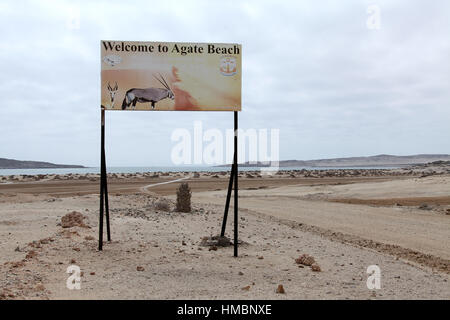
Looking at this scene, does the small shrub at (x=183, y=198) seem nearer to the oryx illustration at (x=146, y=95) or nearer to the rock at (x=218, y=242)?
the rock at (x=218, y=242)

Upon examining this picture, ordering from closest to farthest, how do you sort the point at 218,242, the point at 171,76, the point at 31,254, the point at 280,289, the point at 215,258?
1. the point at 280,289
2. the point at 31,254
3. the point at 215,258
4. the point at 171,76
5. the point at 218,242

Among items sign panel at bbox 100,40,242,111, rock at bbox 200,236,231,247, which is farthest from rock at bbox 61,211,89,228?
sign panel at bbox 100,40,242,111

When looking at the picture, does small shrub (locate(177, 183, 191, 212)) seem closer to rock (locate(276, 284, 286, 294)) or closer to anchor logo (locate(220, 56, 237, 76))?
anchor logo (locate(220, 56, 237, 76))

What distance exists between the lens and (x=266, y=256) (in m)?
9.59

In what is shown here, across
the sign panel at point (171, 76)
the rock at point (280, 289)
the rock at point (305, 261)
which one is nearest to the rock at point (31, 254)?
the sign panel at point (171, 76)

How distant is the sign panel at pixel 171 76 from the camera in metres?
9.82

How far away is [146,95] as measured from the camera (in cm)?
980

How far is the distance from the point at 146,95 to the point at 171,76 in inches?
29.5

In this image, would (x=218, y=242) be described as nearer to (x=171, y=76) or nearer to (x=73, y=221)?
(x=171, y=76)

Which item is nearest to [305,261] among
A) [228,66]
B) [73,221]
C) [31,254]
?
Answer: [228,66]

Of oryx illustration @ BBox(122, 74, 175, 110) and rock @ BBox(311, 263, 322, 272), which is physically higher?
oryx illustration @ BBox(122, 74, 175, 110)

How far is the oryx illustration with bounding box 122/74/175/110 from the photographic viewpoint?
9781mm
